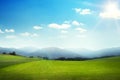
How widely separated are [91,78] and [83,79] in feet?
5.46

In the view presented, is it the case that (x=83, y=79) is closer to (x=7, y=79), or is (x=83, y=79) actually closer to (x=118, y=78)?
(x=118, y=78)

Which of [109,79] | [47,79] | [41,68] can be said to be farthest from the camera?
[41,68]

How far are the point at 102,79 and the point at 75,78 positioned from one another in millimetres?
4197

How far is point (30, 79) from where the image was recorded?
3681cm

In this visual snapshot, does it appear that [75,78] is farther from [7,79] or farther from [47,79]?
[7,79]

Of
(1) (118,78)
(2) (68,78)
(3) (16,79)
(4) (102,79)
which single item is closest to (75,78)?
(2) (68,78)

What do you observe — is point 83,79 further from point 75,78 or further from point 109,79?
point 109,79

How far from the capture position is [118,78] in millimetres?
34125

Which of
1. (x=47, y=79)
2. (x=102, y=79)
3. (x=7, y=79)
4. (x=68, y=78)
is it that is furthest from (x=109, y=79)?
(x=7, y=79)

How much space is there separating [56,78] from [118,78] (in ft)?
30.6

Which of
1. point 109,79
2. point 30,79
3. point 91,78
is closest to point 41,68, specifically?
point 30,79

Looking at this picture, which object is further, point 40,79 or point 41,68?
point 41,68

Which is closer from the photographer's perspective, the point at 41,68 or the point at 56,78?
the point at 56,78

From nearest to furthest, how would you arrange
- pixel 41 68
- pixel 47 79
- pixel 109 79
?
pixel 109 79, pixel 47 79, pixel 41 68
